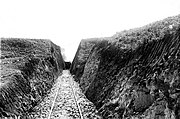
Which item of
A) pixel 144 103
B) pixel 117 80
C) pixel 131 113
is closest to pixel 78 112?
pixel 117 80

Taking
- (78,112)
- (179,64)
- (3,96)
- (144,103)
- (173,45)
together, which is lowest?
(78,112)

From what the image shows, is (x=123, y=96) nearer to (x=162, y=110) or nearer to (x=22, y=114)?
(x=162, y=110)

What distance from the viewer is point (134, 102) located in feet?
21.9

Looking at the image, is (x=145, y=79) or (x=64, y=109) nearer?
(x=145, y=79)

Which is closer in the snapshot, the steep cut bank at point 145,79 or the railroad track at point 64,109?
the steep cut bank at point 145,79

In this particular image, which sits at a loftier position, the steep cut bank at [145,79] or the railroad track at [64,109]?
the steep cut bank at [145,79]

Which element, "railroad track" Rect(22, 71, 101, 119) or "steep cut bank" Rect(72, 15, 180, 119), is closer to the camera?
"steep cut bank" Rect(72, 15, 180, 119)

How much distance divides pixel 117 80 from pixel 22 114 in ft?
17.3

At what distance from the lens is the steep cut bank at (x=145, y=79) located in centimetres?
520

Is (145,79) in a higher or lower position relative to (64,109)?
higher

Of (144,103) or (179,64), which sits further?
(144,103)

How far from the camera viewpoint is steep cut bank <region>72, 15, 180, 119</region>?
17.1ft

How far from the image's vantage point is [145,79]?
6504 millimetres

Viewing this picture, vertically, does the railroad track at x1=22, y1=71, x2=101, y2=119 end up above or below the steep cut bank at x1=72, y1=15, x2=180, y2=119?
below
